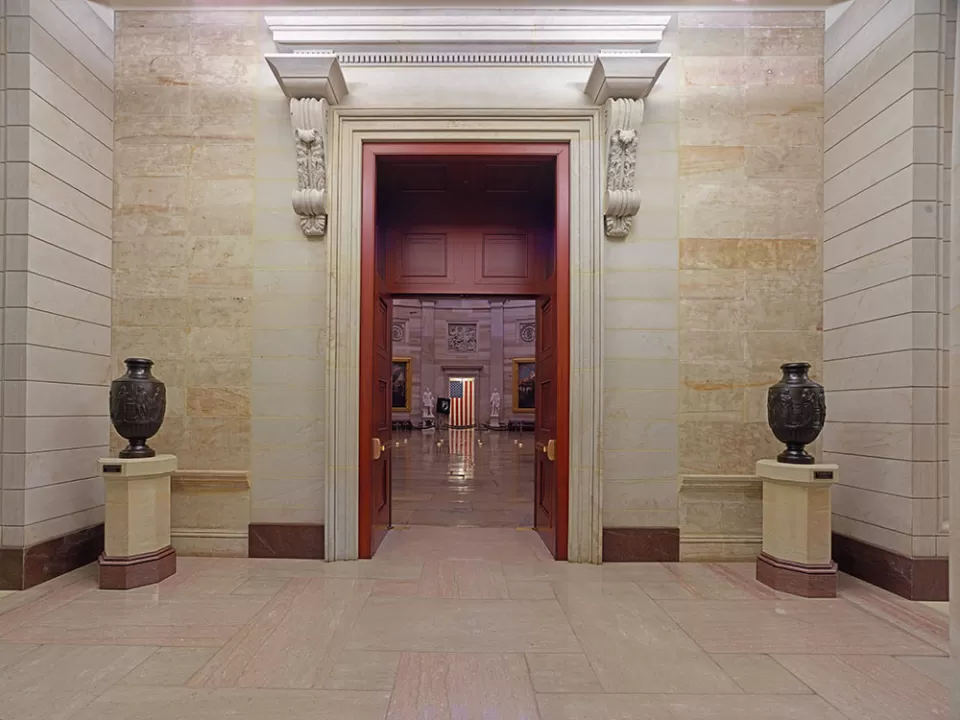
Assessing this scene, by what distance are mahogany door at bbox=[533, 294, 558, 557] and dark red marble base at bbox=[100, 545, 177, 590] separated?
2.91 metres

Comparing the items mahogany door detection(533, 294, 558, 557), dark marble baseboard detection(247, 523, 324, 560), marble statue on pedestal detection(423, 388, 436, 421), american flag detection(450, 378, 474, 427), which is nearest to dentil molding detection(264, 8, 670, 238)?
mahogany door detection(533, 294, 558, 557)

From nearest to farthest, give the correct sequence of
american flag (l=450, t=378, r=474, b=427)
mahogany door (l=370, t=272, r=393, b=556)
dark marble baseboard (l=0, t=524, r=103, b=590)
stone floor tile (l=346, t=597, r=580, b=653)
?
stone floor tile (l=346, t=597, r=580, b=653)
dark marble baseboard (l=0, t=524, r=103, b=590)
mahogany door (l=370, t=272, r=393, b=556)
american flag (l=450, t=378, r=474, b=427)

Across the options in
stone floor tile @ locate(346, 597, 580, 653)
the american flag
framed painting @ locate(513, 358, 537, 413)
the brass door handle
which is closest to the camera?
stone floor tile @ locate(346, 597, 580, 653)

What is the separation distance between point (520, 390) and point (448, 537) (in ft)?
57.3

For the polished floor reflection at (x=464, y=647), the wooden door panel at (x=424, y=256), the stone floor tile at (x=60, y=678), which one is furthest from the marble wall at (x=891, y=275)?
the stone floor tile at (x=60, y=678)

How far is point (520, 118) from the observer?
4668mm

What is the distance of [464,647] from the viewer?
9.79 feet

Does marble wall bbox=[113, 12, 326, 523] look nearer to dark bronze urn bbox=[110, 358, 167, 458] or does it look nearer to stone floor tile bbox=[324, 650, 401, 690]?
dark bronze urn bbox=[110, 358, 167, 458]

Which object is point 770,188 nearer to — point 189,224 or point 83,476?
point 189,224

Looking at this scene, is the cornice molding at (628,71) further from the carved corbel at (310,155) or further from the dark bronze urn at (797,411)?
the dark bronze urn at (797,411)

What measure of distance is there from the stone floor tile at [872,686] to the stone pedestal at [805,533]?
2.98ft

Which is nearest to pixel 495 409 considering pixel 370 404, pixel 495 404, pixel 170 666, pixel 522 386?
pixel 495 404

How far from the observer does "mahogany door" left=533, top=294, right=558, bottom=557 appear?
4.80 m

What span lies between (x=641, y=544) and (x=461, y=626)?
1.91 metres
